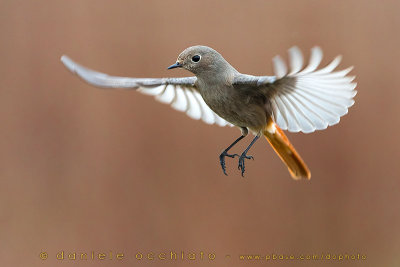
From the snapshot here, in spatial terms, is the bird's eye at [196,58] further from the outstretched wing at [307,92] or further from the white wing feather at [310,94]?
the white wing feather at [310,94]

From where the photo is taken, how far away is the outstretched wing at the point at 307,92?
1318mm

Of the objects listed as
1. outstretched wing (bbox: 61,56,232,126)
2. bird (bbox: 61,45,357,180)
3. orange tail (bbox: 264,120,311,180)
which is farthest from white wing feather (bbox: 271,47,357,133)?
outstretched wing (bbox: 61,56,232,126)

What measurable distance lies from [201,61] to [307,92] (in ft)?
1.05

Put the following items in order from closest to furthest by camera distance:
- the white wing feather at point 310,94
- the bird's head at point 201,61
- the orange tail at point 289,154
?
1. the white wing feather at point 310,94
2. the bird's head at point 201,61
3. the orange tail at point 289,154

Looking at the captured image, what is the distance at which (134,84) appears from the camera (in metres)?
1.62

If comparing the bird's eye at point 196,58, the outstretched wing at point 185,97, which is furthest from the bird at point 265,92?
the outstretched wing at point 185,97

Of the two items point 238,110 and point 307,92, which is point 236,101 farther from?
point 307,92

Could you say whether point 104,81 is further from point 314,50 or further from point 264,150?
point 264,150

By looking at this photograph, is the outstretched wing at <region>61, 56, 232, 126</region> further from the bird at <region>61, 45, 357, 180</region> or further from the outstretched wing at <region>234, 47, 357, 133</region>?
the outstretched wing at <region>234, 47, 357, 133</region>

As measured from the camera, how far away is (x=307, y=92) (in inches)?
59.5

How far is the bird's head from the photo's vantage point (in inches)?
59.6

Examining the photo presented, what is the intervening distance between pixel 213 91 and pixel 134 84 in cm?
24

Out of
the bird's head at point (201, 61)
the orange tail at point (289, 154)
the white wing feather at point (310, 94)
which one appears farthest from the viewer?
the orange tail at point (289, 154)

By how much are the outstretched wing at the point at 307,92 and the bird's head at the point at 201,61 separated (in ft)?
0.32
